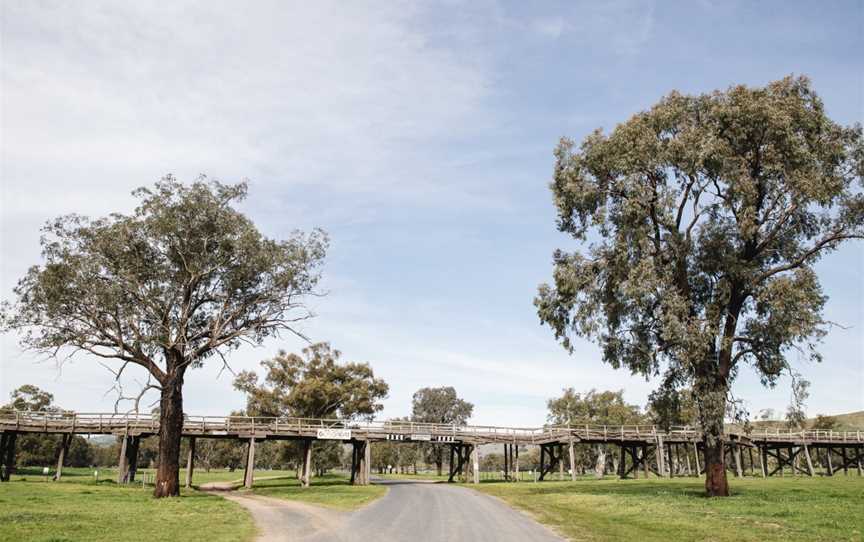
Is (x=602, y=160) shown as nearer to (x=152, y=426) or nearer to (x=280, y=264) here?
(x=280, y=264)

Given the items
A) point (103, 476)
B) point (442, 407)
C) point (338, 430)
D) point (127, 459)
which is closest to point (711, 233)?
point (338, 430)

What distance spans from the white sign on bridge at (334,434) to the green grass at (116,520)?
19.1m

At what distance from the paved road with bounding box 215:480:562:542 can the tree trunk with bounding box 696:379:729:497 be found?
9481mm

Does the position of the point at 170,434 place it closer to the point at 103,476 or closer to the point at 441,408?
the point at 103,476

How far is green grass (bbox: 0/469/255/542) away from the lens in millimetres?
14914

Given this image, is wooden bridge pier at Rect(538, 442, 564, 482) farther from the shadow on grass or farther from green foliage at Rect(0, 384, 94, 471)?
green foliage at Rect(0, 384, 94, 471)

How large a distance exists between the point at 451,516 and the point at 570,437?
115ft

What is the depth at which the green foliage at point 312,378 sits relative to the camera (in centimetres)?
6116

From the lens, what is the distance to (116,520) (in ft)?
60.2

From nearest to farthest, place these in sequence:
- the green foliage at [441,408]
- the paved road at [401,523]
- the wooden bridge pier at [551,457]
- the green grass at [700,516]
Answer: the paved road at [401,523]
the green grass at [700,516]
the wooden bridge pier at [551,457]
the green foliage at [441,408]

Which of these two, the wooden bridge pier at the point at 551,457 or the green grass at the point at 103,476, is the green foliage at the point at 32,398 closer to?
the green grass at the point at 103,476

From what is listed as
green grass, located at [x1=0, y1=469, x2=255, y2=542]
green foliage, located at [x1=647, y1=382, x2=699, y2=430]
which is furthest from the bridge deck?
green grass, located at [x1=0, y1=469, x2=255, y2=542]

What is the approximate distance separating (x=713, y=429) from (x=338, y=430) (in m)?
28.0

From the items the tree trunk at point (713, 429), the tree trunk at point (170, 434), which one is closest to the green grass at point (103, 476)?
the tree trunk at point (170, 434)
